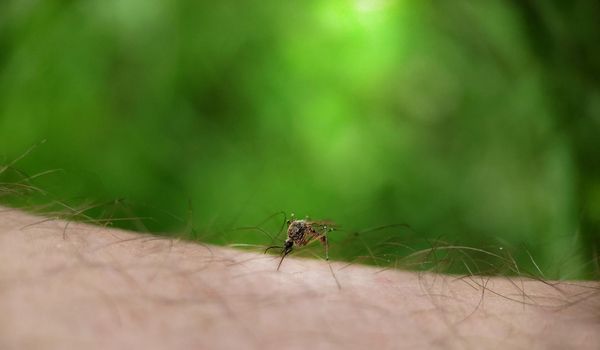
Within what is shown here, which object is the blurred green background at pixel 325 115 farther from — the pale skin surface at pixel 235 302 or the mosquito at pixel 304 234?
the pale skin surface at pixel 235 302

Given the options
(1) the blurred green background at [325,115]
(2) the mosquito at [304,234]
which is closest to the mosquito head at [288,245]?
(2) the mosquito at [304,234]

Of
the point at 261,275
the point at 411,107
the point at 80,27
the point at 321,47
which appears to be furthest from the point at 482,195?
the point at 80,27

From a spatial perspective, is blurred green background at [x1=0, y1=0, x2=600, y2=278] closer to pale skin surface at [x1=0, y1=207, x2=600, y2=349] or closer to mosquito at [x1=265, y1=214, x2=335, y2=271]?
mosquito at [x1=265, y1=214, x2=335, y2=271]

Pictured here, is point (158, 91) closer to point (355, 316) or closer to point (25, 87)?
point (25, 87)

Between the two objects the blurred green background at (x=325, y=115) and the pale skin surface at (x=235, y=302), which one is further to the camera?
the blurred green background at (x=325, y=115)

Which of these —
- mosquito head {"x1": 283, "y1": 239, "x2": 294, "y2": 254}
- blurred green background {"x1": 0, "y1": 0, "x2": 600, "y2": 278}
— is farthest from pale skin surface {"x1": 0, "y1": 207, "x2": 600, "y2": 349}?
blurred green background {"x1": 0, "y1": 0, "x2": 600, "y2": 278}

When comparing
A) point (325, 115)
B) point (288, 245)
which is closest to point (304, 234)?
point (288, 245)

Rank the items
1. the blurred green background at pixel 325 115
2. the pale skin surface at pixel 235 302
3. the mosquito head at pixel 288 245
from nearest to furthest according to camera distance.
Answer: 1. the pale skin surface at pixel 235 302
2. the mosquito head at pixel 288 245
3. the blurred green background at pixel 325 115

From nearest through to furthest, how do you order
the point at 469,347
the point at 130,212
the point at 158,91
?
the point at 469,347 → the point at 130,212 → the point at 158,91
